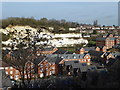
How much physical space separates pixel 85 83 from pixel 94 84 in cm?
26

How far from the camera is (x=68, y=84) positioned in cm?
411

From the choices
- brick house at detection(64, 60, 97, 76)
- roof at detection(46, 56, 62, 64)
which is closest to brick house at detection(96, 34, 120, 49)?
roof at detection(46, 56, 62, 64)

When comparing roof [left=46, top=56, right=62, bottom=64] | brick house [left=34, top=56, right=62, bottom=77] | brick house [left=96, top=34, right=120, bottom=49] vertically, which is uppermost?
brick house [left=96, top=34, right=120, bottom=49]

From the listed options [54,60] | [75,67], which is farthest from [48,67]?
[75,67]

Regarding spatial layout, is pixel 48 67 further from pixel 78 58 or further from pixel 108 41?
pixel 108 41

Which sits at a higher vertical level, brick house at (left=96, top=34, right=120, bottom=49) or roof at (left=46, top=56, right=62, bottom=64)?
brick house at (left=96, top=34, right=120, bottom=49)

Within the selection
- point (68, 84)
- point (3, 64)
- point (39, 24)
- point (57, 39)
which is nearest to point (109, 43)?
point (57, 39)

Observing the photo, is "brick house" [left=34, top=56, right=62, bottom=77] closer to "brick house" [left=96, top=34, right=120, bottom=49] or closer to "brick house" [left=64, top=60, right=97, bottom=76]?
"brick house" [left=64, top=60, right=97, bottom=76]

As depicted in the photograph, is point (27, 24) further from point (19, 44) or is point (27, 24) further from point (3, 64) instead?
point (19, 44)

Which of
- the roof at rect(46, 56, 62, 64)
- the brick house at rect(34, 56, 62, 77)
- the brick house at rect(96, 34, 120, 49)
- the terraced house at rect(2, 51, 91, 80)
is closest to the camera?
the terraced house at rect(2, 51, 91, 80)

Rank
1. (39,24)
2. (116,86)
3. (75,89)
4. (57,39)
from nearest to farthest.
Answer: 1. (116,86)
2. (75,89)
3. (57,39)
4. (39,24)

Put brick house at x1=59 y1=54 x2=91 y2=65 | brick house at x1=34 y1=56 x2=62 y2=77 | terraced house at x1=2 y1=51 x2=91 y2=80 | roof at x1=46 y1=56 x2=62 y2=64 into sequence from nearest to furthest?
1. terraced house at x1=2 y1=51 x2=91 y2=80
2. brick house at x1=34 y1=56 x2=62 y2=77
3. roof at x1=46 y1=56 x2=62 y2=64
4. brick house at x1=59 y1=54 x2=91 y2=65

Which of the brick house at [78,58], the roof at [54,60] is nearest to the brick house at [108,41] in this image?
the brick house at [78,58]

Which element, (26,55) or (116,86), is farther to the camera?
(26,55)
